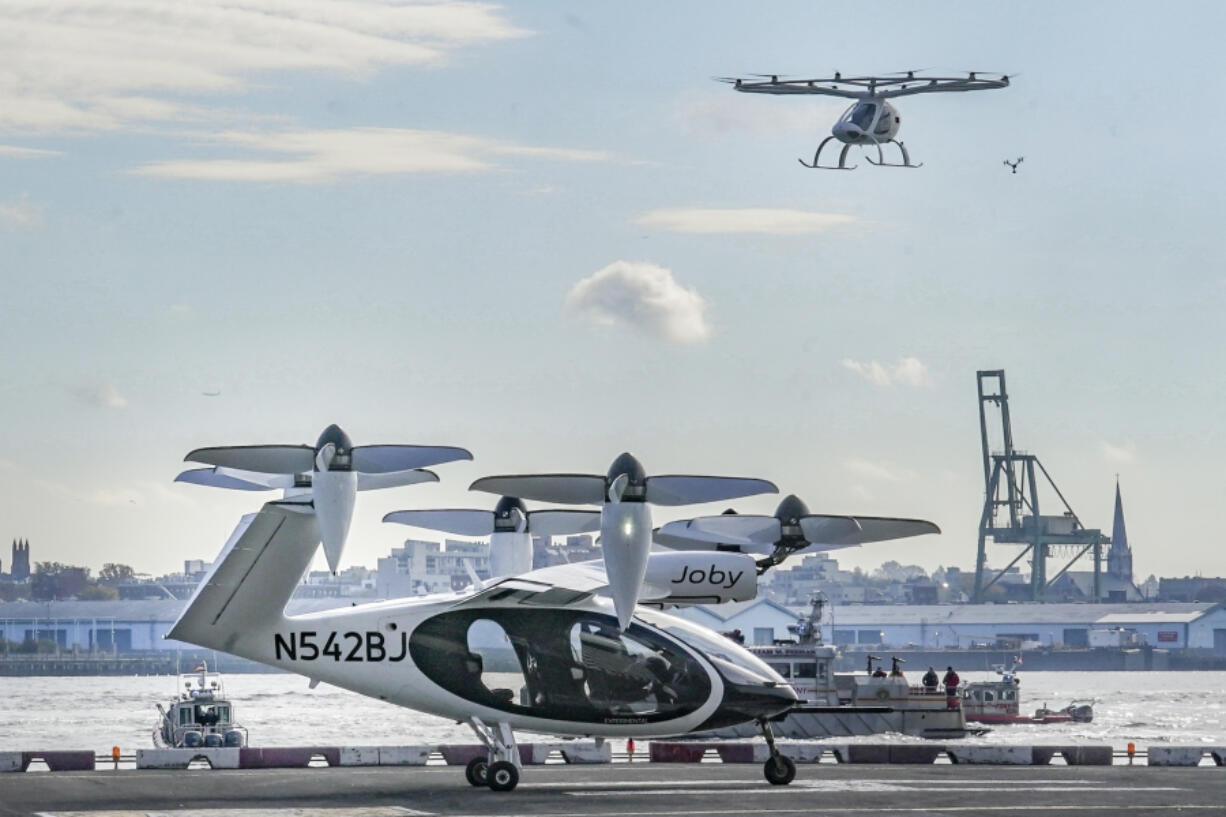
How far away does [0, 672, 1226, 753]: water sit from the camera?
70.4 m

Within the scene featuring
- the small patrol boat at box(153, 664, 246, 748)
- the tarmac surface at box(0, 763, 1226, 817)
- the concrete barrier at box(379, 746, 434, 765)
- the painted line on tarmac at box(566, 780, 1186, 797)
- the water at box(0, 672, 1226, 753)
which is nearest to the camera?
the tarmac surface at box(0, 763, 1226, 817)

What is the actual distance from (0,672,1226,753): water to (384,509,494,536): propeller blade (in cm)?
2520

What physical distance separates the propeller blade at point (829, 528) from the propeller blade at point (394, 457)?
5.80 meters

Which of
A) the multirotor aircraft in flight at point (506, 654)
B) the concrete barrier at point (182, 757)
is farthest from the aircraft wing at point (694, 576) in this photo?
the concrete barrier at point (182, 757)

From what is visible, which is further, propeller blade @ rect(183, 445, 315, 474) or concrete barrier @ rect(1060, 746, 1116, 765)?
concrete barrier @ rect(1060, 746, 1116, 765)

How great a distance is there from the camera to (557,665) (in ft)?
76.8

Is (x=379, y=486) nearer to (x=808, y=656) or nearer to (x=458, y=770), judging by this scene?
(x=458, y=770)

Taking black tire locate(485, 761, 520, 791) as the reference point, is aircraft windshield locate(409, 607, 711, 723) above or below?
above

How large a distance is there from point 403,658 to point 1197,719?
75050mm

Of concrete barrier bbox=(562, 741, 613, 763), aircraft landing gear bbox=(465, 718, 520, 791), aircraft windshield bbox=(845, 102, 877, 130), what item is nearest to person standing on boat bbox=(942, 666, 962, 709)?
aircraft windshield bbox=(845, 102, 877, 130)

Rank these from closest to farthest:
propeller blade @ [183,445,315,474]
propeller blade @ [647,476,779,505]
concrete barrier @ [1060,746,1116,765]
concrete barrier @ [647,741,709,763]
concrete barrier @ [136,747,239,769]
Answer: propeller blade @ [183,445,315,474] → propeller blade @ [647,476,779,505] → concrete barrier @ [136,747,239,769] → concrete barrier @ [1060,746,1116,765] → concrete barrier @ [647,741,709,763]

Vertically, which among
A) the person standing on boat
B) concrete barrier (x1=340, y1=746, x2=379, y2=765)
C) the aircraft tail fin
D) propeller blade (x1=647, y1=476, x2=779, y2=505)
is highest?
propeller blade (x1=647, y1=476, x2=779, y2=505)

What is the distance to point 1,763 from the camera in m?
27.0

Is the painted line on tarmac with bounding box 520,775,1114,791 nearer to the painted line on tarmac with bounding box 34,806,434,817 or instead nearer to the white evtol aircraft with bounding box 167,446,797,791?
the white evtol aircraft with bounding box 167,446,797,791
